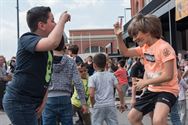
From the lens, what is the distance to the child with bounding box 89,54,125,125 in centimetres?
747

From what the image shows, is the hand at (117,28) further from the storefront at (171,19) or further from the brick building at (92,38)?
the brick building at (92,38)

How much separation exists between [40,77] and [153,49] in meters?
1.95

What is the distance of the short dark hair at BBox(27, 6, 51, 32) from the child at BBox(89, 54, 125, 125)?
3.07 meters

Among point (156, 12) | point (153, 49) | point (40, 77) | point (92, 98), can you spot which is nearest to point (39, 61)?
point (40, 77)

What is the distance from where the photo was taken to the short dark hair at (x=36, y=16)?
450 cm

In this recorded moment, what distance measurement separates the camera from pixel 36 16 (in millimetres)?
4500

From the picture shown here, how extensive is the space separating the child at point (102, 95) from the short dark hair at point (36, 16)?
3068 millimetres

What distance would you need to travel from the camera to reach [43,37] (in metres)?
4.55

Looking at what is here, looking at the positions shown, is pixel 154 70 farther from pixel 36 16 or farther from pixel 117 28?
pixel 36 16

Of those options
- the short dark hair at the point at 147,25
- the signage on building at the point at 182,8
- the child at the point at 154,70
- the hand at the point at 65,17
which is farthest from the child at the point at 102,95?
the signage on building at the point at 182,8

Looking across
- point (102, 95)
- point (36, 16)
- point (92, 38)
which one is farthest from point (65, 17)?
point (92, 38)

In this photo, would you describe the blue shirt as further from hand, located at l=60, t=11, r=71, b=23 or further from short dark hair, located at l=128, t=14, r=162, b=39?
short dark hair, located at l=128, t=14, r=162, b=39

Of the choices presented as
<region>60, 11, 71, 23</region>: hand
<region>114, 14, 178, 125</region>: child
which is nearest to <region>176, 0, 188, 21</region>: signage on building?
<region>114, 14, 178, 125</region>: child

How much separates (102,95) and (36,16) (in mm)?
3262
